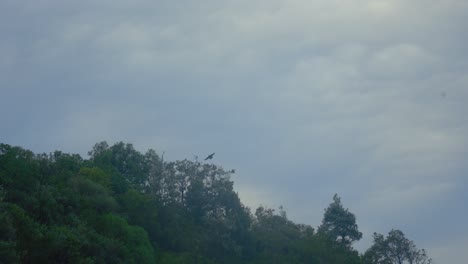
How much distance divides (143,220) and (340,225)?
40030 mm

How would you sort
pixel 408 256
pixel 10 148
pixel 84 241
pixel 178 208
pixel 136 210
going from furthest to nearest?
pixel 408 256 → pixel 178 208 → pixel 136 210 → pixel 10 148 → pixel 84 241

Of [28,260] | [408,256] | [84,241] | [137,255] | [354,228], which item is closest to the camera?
[28,260]

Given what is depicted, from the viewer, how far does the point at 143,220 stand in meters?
81.1

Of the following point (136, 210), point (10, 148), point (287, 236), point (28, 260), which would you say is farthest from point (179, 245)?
point (28, 260)

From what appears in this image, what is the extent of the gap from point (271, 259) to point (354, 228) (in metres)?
23.7

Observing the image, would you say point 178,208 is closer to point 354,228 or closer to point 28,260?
point 354,228

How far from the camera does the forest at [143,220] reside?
5056cm

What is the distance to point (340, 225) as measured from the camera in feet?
364

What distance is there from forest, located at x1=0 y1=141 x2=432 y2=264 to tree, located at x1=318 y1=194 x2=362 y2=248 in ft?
0.50

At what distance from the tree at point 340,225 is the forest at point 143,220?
15 cm

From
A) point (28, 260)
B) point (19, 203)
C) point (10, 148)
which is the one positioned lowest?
point (28, 260)

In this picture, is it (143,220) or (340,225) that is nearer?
(143,220)

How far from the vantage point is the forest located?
50562mm

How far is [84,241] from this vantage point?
53250 millimetres
